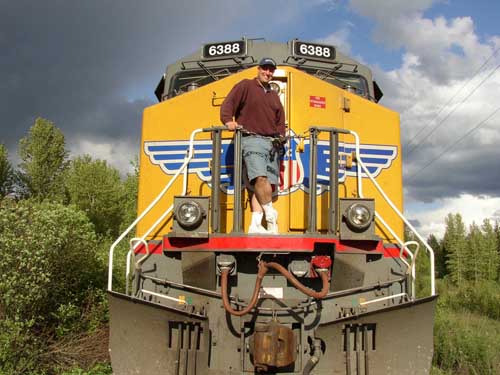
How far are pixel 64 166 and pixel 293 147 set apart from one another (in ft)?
125

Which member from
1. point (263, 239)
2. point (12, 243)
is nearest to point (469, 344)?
point (263, 239)

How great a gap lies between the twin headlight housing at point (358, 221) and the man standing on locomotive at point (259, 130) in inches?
24.2

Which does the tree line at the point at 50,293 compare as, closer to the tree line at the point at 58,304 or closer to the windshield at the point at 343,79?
the tree line at the point at 58,304

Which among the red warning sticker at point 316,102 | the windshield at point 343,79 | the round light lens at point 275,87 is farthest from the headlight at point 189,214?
the windshield at point 343,79

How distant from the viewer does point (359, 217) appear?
428 centimetres

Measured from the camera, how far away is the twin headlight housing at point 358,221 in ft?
14.0

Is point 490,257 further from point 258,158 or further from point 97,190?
point 258,158

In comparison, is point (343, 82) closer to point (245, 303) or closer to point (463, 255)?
point (245, 303)

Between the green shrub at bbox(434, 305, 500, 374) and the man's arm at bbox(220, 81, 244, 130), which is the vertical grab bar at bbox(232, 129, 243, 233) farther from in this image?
the green shrub at bbox(434, 305, 500, 374)

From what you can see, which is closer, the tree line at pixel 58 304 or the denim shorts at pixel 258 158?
the denim shorts at pixel 258 158

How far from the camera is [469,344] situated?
30.5 feet

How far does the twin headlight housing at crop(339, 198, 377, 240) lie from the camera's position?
426cm

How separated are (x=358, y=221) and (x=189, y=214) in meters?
1.51

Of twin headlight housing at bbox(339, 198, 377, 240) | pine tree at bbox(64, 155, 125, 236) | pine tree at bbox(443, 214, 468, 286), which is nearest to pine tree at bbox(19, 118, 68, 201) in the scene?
pine tree at bbox(64, 155, 125, 236)
